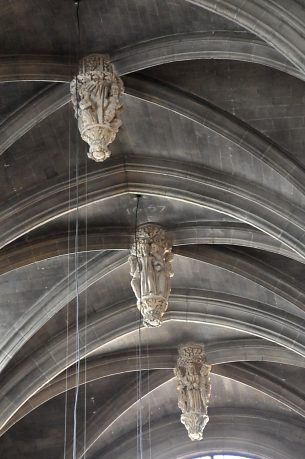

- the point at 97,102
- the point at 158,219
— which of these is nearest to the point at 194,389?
the point at 158,219

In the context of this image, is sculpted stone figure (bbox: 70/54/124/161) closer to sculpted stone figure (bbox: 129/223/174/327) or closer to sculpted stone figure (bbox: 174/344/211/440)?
sculpted stone figure (bbox: 129/223/174/327)

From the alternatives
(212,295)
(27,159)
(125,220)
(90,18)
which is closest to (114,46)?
(90,18)

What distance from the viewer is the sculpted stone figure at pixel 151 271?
2745cm

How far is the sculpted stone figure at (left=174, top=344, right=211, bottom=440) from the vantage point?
32.2 m

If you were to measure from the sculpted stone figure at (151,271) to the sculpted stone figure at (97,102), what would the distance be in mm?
5084

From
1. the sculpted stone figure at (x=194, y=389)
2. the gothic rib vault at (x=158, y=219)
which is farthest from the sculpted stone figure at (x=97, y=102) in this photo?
the sculpted stone figure at (x=194, y=389)

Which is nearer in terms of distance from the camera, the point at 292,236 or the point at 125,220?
the point at 292,236

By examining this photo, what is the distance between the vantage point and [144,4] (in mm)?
22438

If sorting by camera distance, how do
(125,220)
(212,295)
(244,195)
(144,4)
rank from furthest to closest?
(212,295) < (125,220) < (244,195) < (144,4)

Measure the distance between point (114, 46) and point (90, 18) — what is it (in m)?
0.70

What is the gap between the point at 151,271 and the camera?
90.8 feet

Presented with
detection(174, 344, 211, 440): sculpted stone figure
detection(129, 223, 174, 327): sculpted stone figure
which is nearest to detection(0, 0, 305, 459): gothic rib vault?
detection(129, 223, 174, 327): sculpted stone figure

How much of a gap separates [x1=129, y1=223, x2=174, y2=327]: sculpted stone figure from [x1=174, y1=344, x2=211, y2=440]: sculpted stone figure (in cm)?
465

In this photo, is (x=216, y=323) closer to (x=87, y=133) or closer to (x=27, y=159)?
(x=27, y=159)
